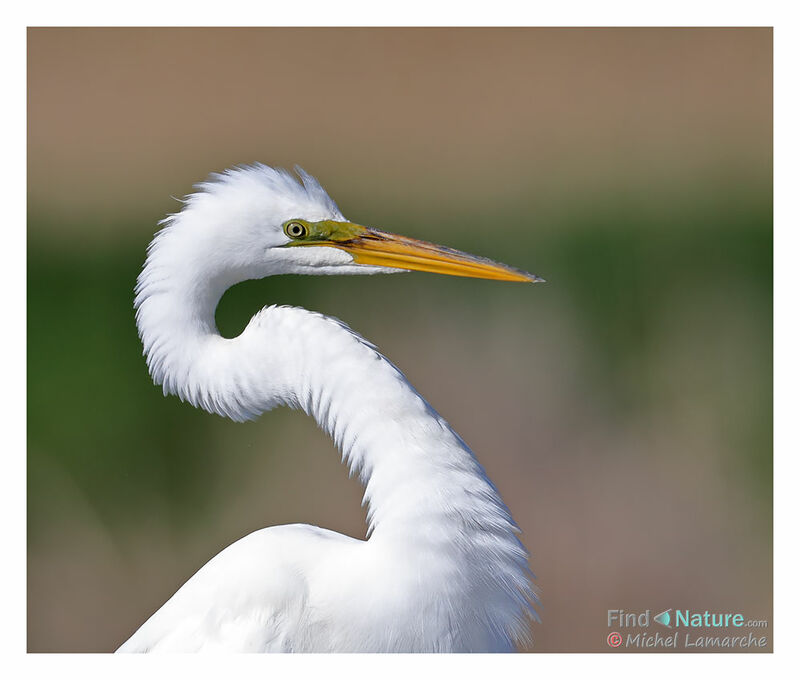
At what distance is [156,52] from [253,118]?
0.92 ft

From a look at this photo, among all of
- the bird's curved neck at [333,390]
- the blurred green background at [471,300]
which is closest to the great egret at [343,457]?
the bird's curved neck at [333,390]

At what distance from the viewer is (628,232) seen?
8.09 feet

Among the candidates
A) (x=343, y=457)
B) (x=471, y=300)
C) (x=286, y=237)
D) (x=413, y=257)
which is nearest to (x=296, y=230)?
(x=286, y=237)

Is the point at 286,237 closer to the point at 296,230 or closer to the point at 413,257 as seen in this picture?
the point at 296,230

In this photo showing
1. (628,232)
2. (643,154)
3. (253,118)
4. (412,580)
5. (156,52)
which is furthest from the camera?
(628,232)

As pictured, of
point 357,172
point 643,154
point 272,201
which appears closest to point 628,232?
point 643,154

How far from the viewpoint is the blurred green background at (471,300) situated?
1934 millimetres

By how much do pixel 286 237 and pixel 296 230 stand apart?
2 centimetres

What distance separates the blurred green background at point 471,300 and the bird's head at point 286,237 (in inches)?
25.1

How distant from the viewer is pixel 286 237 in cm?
143

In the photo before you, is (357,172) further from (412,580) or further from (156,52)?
(412,580)

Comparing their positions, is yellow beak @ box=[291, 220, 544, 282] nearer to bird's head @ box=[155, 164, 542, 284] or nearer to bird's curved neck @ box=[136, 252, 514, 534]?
bird's head @ box=[155, 164, 542, 284]

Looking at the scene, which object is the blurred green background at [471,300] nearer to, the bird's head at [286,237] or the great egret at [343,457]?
the great egret at [343,457]

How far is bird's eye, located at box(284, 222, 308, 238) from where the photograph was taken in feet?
4.68
